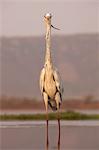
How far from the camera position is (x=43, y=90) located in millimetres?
7133

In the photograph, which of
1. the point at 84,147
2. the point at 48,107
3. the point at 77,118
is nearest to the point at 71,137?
the point at 84,147

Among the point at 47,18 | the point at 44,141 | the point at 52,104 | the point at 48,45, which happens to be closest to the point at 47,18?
the point at 47,18

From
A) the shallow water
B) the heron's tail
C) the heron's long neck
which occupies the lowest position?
the shallow water

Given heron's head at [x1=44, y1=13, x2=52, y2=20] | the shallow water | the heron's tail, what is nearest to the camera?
heron's head at [x1=44, y1=13, x2=52, y2=20]

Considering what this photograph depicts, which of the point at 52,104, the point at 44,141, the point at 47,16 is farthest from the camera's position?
the point at 44,141

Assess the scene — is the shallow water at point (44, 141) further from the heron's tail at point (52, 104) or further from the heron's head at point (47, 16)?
the heron's head at point (47, 16)

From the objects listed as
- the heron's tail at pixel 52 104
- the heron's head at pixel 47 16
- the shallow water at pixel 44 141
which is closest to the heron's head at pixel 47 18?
the heron's head at pixel 47 16

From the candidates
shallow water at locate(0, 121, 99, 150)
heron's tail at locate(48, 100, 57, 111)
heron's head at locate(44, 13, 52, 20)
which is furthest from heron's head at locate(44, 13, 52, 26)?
shallow water at locate(0, 121, 99, 150)

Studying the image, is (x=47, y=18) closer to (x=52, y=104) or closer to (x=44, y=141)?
(x=52, y=104)

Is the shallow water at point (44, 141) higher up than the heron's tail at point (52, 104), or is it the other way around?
the heron's tail at point (52, 104)

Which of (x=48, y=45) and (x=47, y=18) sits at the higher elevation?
(x=47, y=18)

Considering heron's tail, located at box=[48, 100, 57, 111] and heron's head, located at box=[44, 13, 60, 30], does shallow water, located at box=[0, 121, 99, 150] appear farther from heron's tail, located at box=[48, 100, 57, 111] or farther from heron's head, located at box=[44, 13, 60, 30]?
heron's head, located at box=[44, 13, 60, 30]

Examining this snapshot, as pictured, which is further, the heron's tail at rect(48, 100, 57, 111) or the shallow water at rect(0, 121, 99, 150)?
the shallow water at rect(0, 121, 99, 150)

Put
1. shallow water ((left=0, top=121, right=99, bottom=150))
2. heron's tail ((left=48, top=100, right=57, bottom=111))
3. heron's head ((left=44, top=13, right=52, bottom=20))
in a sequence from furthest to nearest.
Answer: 1. shallow water ((left=0, top=121, right=99, bottom=150))
2. heron's tail ((left=48, top=100, right=57, bottom=111))
3. heron's head ((left=44, top=13, right=52, bottom=20))
